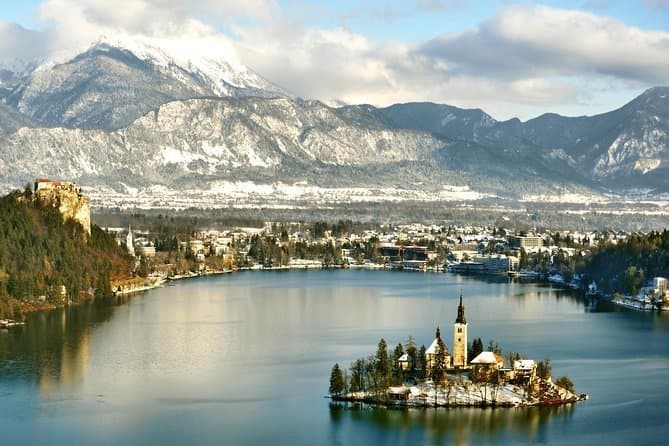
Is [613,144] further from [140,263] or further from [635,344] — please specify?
[635,344]

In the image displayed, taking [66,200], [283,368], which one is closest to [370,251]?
[66,200]

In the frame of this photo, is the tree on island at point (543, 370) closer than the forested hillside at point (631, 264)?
Yes

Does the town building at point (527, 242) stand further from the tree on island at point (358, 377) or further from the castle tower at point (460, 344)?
the tree on island at point (358, 377)

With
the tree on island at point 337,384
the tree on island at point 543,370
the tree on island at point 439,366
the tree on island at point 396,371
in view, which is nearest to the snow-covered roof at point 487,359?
the tree on island at point 439,366

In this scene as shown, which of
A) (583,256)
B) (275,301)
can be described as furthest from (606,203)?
(275,301)

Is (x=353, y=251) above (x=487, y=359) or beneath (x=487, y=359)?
above

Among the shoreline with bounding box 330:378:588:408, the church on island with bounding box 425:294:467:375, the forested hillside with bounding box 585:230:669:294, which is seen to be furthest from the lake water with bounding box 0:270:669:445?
the forested hillside with bounding box 585:230:669:294

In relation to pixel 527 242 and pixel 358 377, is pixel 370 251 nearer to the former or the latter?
pixel 527 242

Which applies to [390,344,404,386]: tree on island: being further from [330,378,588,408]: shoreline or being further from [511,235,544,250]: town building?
[511,235,544,250]: town building
